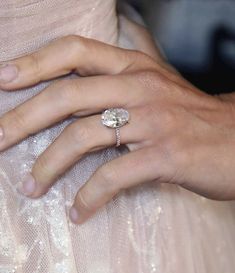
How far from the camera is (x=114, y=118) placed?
1.93 feet

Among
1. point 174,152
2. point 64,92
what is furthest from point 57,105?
point 174,152

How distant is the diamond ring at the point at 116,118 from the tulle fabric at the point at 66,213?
2.1 inches

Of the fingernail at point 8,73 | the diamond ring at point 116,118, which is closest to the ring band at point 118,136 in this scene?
the diamond ring at point 116,118

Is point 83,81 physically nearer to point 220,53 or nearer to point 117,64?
point 117,64

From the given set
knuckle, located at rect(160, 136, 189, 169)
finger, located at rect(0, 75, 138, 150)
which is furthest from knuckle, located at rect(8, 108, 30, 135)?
knuckle, located at rect(160, 136, 189, 169)

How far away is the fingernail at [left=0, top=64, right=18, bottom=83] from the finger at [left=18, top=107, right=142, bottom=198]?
72 mm

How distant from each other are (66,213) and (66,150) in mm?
68

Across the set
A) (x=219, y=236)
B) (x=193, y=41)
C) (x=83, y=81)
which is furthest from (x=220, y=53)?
(x=83, y=81)

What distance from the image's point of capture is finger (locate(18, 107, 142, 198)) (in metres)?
0.58

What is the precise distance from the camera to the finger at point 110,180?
1.94 ft

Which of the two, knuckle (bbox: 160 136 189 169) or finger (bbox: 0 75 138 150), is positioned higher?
finger (bbox: 0 75 138 150)

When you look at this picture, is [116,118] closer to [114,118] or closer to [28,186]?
[114,118]

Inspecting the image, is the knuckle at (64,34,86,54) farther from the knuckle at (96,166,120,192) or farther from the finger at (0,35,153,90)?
the knuckle at (96,166,120,192)

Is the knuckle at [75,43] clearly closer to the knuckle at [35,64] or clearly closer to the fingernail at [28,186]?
the knuckle at [35,64]
